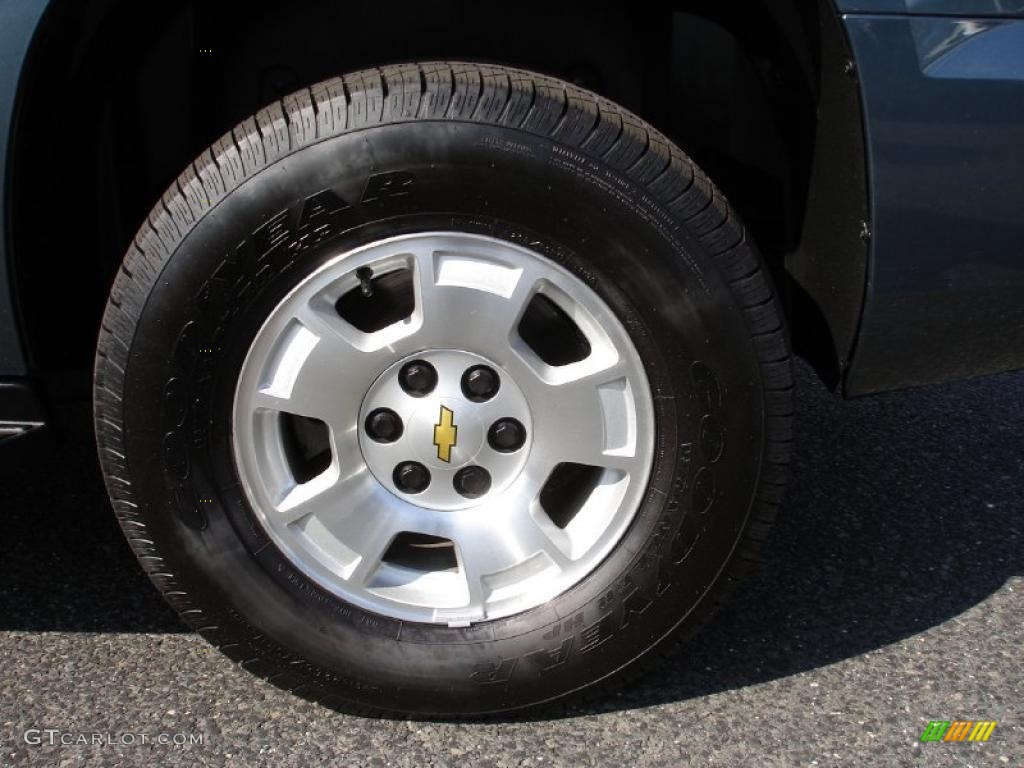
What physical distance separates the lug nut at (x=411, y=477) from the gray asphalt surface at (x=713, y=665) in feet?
1.31

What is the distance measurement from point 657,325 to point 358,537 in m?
0.59

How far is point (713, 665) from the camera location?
6.51 feet

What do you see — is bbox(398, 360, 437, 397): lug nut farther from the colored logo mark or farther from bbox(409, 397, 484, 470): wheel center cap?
the colored logo mark

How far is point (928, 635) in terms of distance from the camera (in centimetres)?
208

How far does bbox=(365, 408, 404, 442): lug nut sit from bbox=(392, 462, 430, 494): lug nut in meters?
0.05

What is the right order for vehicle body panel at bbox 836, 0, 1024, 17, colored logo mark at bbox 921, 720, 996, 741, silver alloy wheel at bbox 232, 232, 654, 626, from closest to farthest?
vehicle body panel at bbox 836, 0, 1024, 17 < silver alloy wheel at bbox 232, 232, 654, 626 < colored logo mark at bbox 921, 720, 996, 741

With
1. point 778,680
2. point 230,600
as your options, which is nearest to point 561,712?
point 778,680

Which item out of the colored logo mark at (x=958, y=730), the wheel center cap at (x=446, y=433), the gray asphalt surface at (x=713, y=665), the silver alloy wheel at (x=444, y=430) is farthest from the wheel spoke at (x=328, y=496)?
the colored logo mark at (x=958, y=730)

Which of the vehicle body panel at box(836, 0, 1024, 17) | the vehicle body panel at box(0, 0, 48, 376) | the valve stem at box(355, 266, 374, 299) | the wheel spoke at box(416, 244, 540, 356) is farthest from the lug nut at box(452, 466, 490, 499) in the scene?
the vehicle body panel at box(836, 0, 1024, 17)

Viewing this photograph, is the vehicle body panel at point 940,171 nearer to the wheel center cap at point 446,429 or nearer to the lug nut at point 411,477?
the wheel center cap at point 446,429

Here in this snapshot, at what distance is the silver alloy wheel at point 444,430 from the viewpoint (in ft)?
5.57

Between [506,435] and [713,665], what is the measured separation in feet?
1.97

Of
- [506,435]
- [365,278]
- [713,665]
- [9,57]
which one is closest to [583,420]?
[506,435]

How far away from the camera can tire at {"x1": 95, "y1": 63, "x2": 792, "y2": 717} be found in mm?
1650
